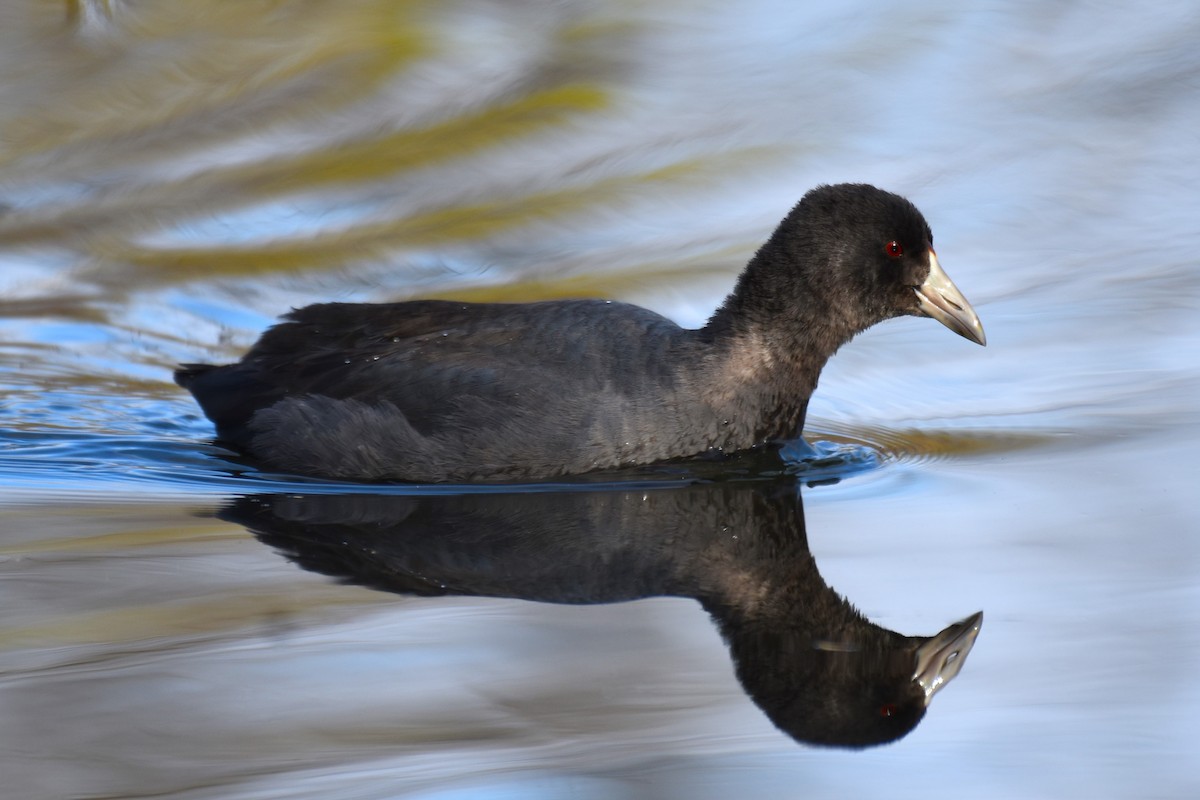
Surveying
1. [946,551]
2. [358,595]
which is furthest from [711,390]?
[358,595]

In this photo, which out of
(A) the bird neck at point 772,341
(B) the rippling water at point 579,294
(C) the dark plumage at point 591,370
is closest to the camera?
(B) the rippling water at point 579,294

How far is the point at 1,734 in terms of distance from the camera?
3334mm

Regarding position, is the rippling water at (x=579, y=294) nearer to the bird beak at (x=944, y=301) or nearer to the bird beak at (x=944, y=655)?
the bird beak at (x=944, y=655)

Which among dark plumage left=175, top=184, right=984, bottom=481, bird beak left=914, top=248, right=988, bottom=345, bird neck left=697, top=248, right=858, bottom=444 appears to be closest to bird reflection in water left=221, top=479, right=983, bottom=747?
dark plumage left=175, top=184, right=984, bottom=481

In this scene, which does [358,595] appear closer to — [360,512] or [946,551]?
[360,512]

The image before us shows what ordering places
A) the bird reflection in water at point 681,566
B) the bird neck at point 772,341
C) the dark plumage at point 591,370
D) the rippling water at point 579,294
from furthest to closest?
the bird neck at point 772,341 < the dark plumage at point 591,370 < the bird reflection in water at point 681,566 < the rippling water at point 579,294

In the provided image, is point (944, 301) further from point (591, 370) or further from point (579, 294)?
point (579, 294)

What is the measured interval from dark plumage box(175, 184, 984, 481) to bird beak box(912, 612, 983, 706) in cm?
162

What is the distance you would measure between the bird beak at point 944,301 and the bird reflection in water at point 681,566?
836mm

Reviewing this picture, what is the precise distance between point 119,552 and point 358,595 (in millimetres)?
858

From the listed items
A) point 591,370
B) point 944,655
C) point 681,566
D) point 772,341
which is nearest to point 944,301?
point 772,341

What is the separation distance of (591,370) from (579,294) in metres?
2.41

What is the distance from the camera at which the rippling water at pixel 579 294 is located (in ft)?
10.9

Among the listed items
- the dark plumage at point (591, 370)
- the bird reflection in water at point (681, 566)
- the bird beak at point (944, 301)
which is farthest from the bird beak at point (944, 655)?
the bird beak at point (944, 301)
